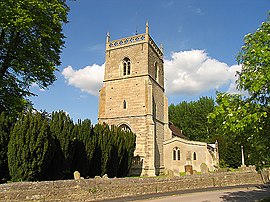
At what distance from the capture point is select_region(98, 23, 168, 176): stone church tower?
89.1ft

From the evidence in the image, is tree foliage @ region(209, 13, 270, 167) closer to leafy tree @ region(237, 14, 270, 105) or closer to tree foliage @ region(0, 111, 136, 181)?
leafy tree @ region(237, 14, 270, 105)

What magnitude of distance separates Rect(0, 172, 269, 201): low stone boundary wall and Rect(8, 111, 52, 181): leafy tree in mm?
1775

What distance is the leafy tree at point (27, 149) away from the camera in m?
11.4

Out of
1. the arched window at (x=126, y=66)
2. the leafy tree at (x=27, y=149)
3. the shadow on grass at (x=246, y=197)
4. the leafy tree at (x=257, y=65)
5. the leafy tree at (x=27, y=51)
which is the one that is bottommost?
the shadow on grass at (x=246, y=197)

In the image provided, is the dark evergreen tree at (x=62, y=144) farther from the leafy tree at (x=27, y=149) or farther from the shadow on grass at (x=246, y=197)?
the shadow on grass at (x=246, y=197)

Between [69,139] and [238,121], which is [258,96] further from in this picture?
[69,139]

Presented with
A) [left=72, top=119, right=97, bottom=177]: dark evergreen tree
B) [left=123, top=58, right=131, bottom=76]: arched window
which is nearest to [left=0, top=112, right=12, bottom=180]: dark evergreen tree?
[left=72, top=119, right=97, bottom=177]: dark evergreen tree

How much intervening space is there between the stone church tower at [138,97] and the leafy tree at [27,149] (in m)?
16.0

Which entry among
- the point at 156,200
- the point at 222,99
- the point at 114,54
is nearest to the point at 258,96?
the point at 222,99

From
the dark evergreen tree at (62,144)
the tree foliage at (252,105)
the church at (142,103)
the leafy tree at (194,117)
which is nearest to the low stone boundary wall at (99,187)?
the dark evergreen tree at (62,144)

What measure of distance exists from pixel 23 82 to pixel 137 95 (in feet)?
51.9

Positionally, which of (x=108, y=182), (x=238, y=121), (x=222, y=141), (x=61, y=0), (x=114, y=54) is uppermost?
(x=114, y=54)

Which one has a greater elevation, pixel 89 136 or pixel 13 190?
pixel 89 136

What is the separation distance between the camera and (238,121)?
5.96 metres
